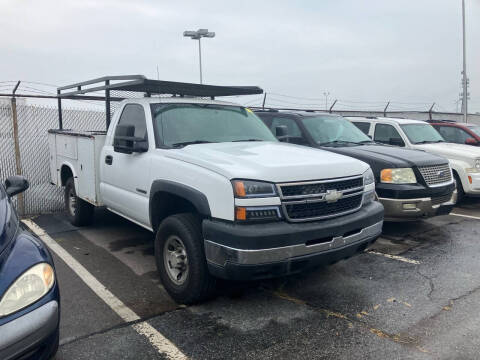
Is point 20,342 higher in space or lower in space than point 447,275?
higher

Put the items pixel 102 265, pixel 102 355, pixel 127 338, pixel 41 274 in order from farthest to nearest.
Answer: pixel 102 265
pixel 127 338
pixel 102 355
pixel 41 274

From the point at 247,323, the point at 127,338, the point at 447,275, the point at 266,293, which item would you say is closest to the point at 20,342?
the point at 127,338

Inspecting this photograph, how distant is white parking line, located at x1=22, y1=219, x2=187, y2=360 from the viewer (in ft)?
10.4

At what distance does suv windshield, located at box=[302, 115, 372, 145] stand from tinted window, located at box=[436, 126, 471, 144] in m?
3.85

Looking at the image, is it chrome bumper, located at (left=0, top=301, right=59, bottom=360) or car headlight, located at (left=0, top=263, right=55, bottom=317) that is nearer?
chrome bumper, located at (left=0, top=301, right=59, bottom=360)

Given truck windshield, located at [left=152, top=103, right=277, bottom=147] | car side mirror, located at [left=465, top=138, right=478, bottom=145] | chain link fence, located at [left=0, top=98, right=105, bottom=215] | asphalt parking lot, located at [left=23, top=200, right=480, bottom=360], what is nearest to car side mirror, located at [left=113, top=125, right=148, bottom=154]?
truck windshield, located at [left=152, top=103, right=277, bottom=147]

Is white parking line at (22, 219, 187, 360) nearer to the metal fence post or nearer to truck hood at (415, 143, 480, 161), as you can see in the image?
the metal fence post

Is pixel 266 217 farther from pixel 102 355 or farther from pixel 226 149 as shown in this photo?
pixel 102 355

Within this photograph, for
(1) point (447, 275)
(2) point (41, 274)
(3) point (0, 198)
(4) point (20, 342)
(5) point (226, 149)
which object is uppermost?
(5) point (226, 149)

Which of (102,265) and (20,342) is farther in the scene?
(102,265)

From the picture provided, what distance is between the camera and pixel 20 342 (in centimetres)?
225

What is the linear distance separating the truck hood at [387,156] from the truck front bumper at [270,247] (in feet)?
8.68

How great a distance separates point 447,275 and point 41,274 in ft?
13.6

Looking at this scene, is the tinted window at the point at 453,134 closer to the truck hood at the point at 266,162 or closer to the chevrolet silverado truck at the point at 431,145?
the chevrolet silverado truck at the point at 431,145
